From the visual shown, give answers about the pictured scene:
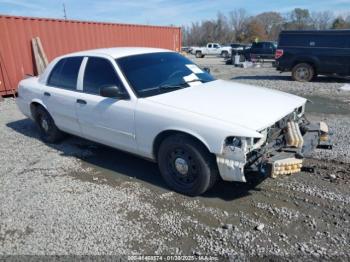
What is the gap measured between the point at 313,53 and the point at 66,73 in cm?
1055

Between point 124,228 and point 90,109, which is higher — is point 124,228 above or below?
below

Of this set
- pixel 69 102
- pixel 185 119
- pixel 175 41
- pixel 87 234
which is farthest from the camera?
pixel 175 41

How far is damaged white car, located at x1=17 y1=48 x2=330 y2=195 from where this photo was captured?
3.44 metres

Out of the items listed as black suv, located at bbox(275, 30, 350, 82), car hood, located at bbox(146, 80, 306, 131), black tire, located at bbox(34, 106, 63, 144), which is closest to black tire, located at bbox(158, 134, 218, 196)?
car hood, located at bbox(146, 80, 306, 131)

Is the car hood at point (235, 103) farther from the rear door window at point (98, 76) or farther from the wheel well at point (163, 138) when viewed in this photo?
the rear door window at point (98, 76)

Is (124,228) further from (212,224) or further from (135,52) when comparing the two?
(135,52)

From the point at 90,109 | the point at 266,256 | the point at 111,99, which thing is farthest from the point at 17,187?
the point at 266,256

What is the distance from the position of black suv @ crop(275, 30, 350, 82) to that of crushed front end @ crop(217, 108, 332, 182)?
997 cm

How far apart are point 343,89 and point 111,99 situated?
9359 mm

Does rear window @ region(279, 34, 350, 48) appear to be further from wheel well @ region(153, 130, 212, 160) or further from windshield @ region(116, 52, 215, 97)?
wheel well @ region(153, 130, 212, 160)

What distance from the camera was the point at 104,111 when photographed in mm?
4426

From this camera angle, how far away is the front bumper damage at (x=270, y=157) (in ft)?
11.1

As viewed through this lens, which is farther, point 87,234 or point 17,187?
point 17,187

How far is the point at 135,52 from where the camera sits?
4.81m
